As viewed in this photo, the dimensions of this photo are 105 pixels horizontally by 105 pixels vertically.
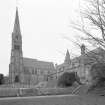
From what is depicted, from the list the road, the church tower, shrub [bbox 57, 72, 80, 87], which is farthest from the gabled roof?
the road

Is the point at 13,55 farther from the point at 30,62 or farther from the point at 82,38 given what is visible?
the point at 82,38

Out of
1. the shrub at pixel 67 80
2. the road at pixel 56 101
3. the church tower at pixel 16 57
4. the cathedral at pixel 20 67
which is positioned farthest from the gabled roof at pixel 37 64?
the road at pixel 56 101

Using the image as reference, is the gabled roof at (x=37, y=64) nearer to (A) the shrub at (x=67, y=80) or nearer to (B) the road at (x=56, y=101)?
(A) the shrub at (x=67, y=80)

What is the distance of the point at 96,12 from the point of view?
34.7ft

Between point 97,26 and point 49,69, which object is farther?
point 49,69

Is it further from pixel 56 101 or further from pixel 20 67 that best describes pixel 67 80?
pixel 20 67

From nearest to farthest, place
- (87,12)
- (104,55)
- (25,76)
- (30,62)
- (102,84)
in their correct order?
(104,55) < (87,12) < (102,84) < (25,76) < (30,62)

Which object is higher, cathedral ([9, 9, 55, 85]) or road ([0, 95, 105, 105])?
cathedral ([9, 9, 55, 85])

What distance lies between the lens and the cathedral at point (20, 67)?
75062 mm

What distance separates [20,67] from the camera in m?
77.4

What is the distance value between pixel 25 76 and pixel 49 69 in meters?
17.4

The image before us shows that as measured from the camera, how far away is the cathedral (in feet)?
246

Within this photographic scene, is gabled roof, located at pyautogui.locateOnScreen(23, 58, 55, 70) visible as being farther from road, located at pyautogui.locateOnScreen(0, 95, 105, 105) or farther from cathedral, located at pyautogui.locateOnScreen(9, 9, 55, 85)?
road, located at pyautogui.locateOnScreen(0, 95, 105, 105)

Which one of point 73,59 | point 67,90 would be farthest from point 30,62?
point 73,59
